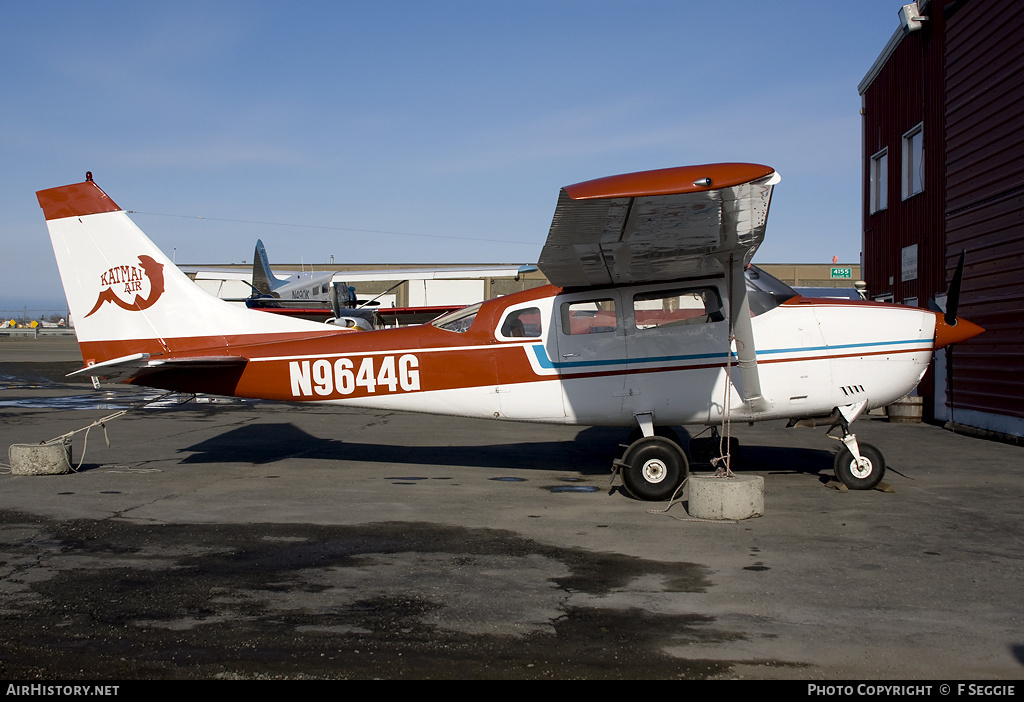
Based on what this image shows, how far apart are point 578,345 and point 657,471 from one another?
159cm

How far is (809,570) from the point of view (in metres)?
5.46

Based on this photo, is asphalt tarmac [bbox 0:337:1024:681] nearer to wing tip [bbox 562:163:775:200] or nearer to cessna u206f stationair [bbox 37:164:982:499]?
cessna u206f stationair [bbox 37:164:982:499]

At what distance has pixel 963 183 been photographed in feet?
46.1

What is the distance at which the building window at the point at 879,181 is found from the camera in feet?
59.8

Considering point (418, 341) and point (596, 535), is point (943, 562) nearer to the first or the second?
point (596, 535)

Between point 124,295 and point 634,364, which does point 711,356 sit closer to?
point 634,364

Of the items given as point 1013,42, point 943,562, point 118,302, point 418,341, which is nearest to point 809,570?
Answer: point 943,562

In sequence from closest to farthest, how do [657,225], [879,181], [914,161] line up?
[657,225] < [914,161] < [879,181]

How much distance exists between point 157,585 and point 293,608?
110cm

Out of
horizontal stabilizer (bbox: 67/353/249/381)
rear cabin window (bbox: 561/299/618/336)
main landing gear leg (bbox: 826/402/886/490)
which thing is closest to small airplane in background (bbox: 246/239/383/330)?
horizontal stabilizer (bbox: 67/353/249/381)

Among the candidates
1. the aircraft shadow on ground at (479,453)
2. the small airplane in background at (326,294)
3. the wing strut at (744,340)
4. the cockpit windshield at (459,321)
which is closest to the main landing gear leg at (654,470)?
the wing strut at (744,340)

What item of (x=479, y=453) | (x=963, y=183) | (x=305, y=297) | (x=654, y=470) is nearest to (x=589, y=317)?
(x=654, y=470)

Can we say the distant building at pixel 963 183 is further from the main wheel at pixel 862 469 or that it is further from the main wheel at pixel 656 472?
the main wheel at pixel 656 472

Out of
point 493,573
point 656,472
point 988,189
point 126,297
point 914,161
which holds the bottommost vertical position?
point 493,573
